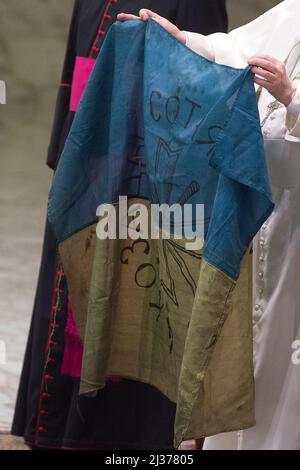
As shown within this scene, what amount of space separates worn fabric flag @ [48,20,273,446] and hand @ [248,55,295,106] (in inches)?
1.0

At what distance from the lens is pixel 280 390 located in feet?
5.64

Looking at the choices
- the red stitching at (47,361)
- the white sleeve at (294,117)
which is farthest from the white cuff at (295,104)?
the red stitching at (47,361)

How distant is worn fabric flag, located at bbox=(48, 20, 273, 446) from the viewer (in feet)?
4.74

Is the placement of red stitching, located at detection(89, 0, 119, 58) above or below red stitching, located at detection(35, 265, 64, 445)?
above

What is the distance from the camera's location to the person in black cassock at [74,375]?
2.12 metres

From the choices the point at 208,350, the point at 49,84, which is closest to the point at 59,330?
the point at 208,350

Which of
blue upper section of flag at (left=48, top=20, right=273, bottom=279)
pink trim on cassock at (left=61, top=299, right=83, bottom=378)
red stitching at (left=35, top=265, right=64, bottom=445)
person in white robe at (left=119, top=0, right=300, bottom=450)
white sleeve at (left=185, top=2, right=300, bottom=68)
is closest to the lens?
blue upper section of flag at (left=48, top=20, right=273, bottom=279)

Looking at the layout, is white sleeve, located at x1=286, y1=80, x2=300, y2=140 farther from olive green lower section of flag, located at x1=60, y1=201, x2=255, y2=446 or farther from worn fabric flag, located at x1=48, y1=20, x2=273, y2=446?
olive green lower section of flag, located at x1=60, y1=201, x2=255, y2=446

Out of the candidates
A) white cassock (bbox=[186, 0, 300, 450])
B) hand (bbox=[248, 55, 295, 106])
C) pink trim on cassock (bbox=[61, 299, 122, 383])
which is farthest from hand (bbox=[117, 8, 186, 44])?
pink trim on cassock (bbox=[61, 299, 122, 383])

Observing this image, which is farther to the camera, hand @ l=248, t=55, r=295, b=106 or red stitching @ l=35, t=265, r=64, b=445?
red stitching @ l=35, t=265, r=64, b=445

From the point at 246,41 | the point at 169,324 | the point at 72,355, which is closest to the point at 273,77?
the point at 246,41

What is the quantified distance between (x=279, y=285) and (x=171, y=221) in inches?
9.9

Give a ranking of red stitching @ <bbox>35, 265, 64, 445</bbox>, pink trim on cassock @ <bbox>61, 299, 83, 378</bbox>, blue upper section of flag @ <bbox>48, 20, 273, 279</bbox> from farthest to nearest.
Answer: red stitching @ <bbox>35, 265, 64, 445</bbox>, pink trim on cassock @ <bbox>61, 299, 83, 378</bbox>, blue upper section of flag @ <bbox>48, 20, 273, 279</bbox>

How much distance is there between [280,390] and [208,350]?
33cm
